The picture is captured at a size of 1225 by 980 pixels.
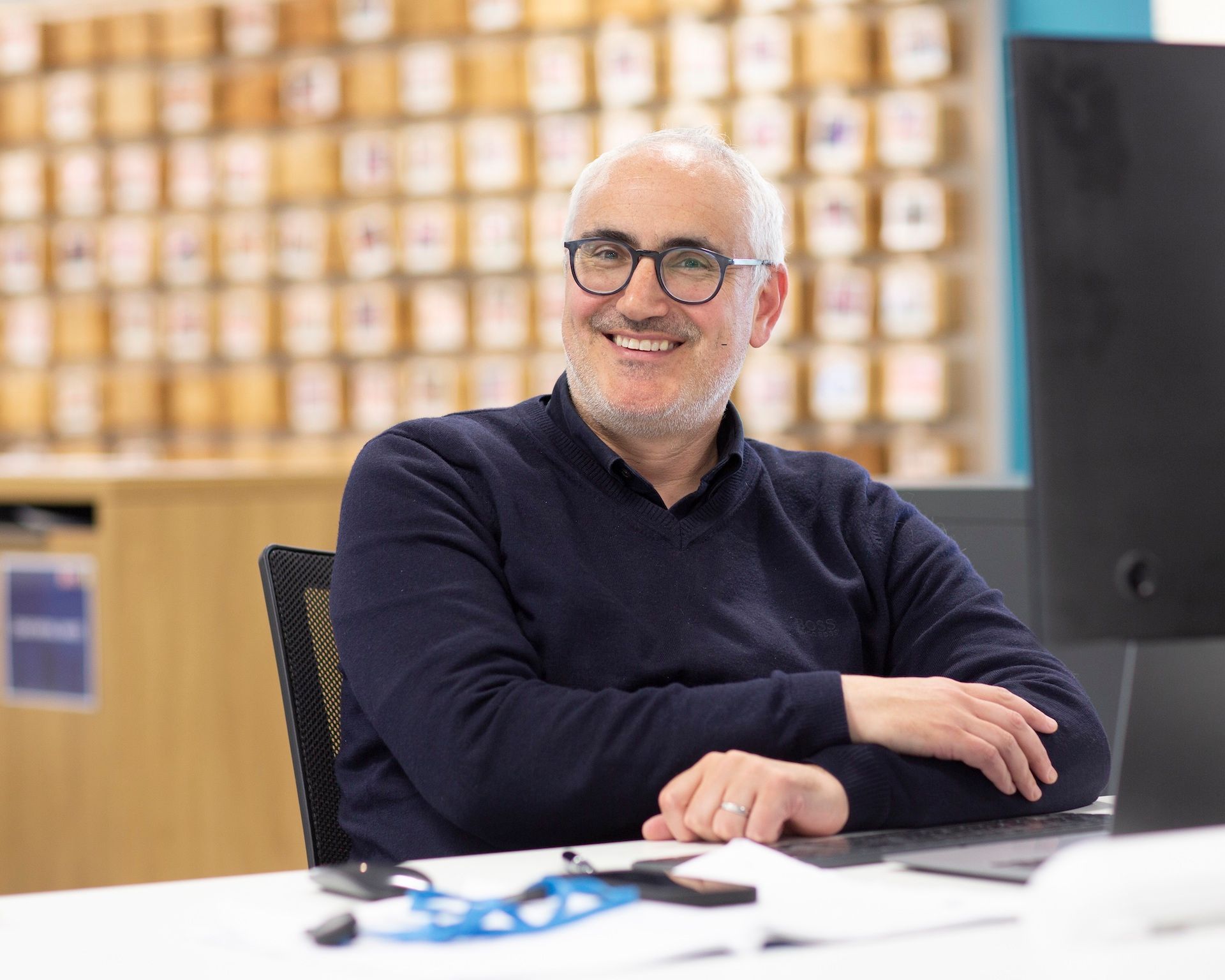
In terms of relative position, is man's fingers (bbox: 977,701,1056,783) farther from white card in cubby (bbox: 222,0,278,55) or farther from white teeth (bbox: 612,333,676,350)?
white card in cubby (bbox: 222,0,278,55)

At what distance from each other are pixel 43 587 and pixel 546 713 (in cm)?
219

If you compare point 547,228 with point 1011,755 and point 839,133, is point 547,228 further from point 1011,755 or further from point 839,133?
point 1011,755

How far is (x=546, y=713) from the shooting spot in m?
1.21

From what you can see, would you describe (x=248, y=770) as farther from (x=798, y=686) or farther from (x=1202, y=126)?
(x=1202, y=126)

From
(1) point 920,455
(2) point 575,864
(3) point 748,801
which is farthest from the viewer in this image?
(1) point 920,455

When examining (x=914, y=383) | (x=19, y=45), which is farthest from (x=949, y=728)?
(x=19, y=45)

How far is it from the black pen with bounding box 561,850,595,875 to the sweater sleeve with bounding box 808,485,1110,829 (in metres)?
0.26

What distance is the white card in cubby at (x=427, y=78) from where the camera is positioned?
5.57 metres

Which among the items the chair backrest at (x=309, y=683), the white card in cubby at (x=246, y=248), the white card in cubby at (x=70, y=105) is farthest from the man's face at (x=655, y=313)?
the white card in cubby at (x=70, y=105)

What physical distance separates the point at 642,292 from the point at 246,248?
463 cm

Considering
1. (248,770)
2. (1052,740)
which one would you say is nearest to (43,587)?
(248,770)

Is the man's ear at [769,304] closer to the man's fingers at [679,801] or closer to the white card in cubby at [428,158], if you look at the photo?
the man's fingers at [679,801]

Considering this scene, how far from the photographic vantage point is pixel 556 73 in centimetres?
536

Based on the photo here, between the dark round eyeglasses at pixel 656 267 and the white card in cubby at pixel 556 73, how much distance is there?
153 inches
